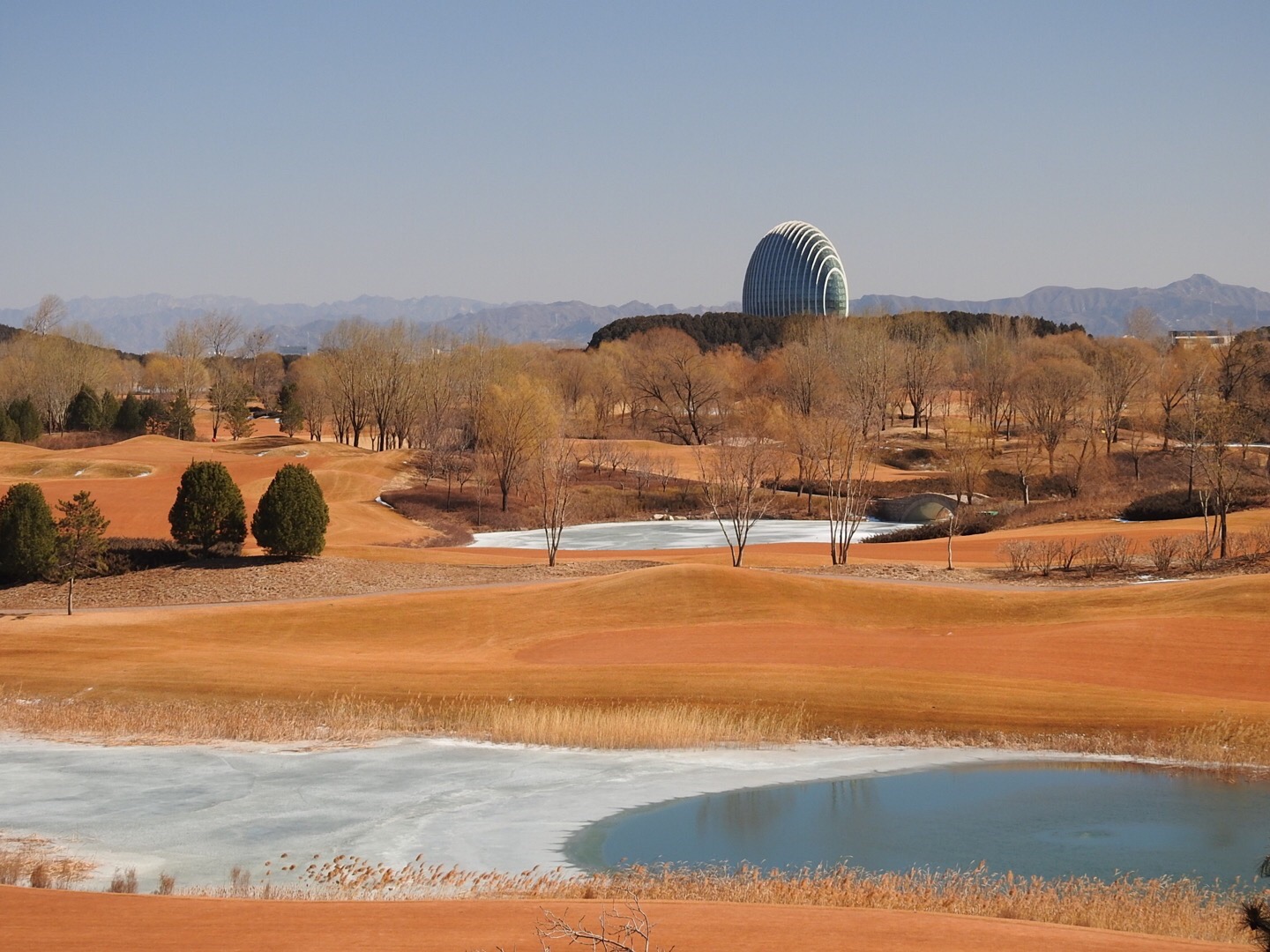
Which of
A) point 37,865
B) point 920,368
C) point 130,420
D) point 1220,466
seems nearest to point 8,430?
point 130,420

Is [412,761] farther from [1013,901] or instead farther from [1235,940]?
[1235,940]

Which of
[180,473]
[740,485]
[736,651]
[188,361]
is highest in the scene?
[188,361]

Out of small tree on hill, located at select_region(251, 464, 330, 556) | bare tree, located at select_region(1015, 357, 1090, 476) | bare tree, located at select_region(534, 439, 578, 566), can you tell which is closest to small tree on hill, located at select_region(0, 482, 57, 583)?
small tree on hill, located at select_region(251, 464, 330, 556)

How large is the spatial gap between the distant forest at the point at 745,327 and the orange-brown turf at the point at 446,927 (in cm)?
12095

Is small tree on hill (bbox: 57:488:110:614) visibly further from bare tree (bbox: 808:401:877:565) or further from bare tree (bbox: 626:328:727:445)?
bare tree (bbox: 626:328:727:445)

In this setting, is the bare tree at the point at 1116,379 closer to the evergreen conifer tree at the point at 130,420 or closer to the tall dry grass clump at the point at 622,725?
the tall dry grass clump at the point at 622,725

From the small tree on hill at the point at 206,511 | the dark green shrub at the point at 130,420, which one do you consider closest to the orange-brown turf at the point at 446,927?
the small tree on hill at the point at 206,511

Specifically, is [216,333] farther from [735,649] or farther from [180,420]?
[735,649]

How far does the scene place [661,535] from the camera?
208 feet

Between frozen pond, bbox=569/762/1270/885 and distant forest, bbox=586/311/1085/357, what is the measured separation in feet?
371

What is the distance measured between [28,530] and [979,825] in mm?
32496

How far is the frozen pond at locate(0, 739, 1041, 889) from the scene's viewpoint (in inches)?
704

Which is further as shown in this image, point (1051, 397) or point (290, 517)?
point (1051, 397)

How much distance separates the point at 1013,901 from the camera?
15.0 m
